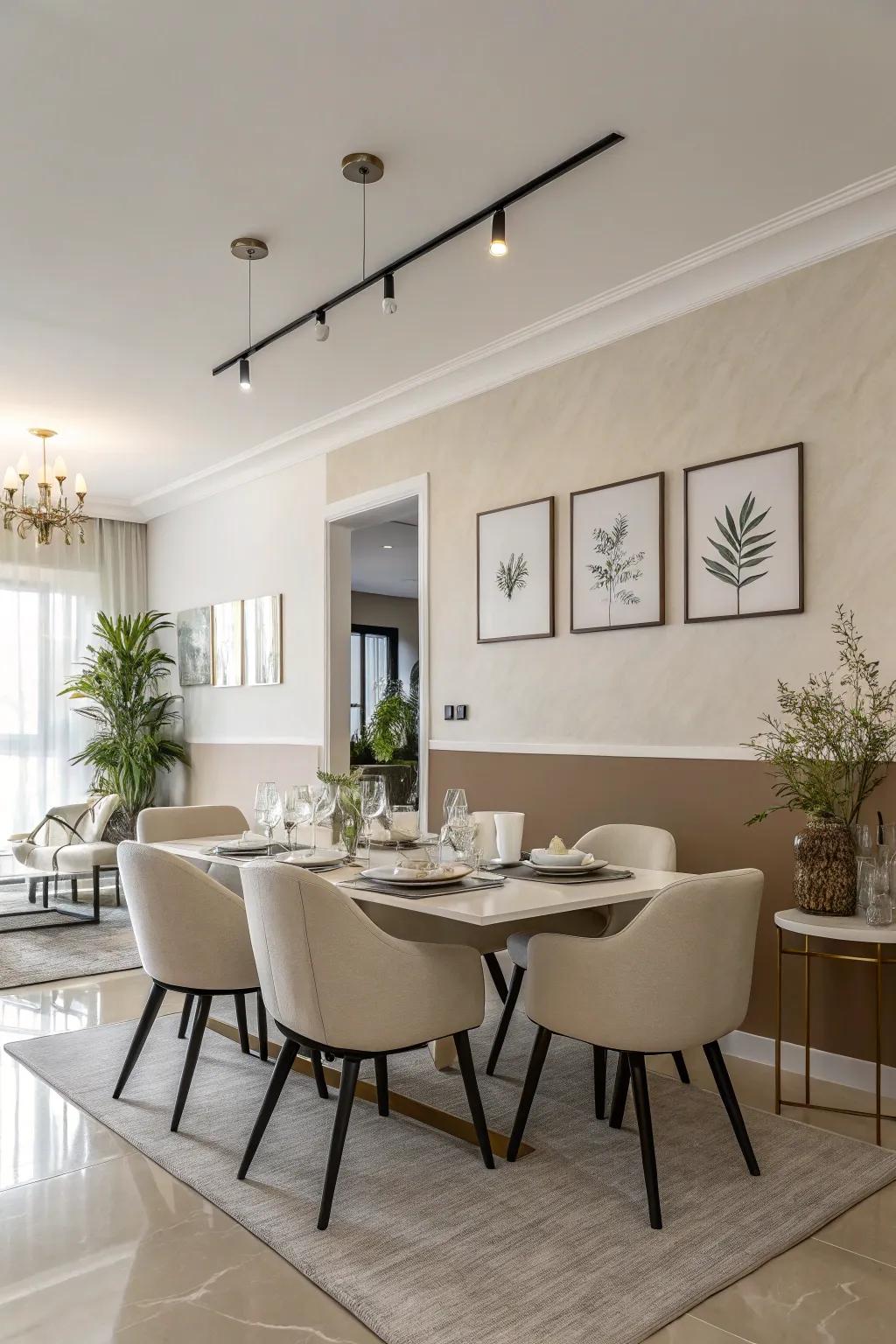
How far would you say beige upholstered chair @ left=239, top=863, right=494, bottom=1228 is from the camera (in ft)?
7.58

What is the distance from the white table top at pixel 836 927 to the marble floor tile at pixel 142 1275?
160cm

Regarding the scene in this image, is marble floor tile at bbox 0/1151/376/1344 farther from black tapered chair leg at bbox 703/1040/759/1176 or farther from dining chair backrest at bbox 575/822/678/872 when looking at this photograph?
dining chair backrest at bbox 575/822/678/872

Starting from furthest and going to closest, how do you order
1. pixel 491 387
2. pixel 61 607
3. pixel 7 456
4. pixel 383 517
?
pixel 61 607
pixel 7 456
pixel 383 517
pixel 491 387

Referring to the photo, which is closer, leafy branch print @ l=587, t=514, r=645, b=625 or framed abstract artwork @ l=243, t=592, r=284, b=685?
leafy branch print @ l=587, t=514, r=645, b=625

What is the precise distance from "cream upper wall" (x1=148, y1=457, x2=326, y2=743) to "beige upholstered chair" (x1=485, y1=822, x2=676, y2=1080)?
2619 millimetres

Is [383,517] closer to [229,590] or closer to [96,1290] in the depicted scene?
[229,590]

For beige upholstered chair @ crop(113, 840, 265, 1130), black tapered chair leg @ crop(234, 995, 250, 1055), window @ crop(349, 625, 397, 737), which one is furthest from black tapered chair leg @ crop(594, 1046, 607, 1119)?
window @ crop(349, 625, 397, 737)

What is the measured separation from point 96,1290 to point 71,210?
3.13 metres

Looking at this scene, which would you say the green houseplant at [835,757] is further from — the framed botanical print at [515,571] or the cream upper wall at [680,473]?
the framed botanical print at [515,571]

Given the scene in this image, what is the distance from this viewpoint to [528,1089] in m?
2.62

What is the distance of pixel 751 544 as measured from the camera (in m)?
3.59

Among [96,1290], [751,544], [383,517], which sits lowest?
[96,1290]

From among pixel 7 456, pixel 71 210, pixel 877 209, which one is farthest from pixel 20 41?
pixel 7 456

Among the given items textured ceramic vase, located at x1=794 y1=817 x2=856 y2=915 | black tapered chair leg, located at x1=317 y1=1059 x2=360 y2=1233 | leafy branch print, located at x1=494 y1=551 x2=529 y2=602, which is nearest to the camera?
black tapered chair leg, located at x1=317 y1=1059 x2=360 y2=1233
